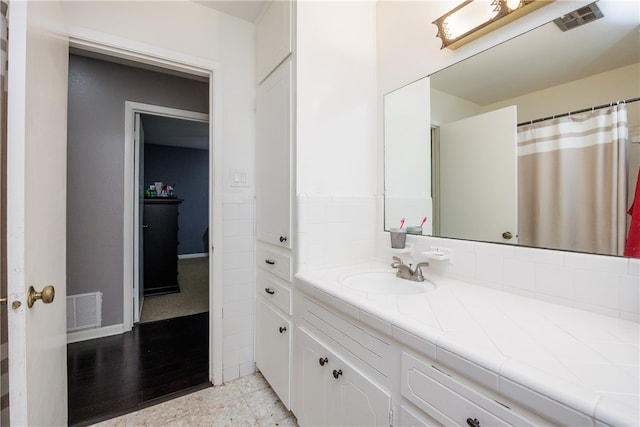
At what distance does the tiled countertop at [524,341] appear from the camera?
1.60 ft

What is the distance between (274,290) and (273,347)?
13.8 inches

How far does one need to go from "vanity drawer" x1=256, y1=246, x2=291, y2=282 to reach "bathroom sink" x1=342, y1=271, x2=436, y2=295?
362mm

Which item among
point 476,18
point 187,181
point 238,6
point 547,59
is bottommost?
point 547,59

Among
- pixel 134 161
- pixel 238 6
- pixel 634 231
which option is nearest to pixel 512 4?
pixel 634 231

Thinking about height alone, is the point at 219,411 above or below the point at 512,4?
below

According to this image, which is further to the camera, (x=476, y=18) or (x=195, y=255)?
(x=195, y=255)

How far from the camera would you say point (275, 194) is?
159 cm

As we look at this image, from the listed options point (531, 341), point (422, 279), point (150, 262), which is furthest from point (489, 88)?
point (150, 262)

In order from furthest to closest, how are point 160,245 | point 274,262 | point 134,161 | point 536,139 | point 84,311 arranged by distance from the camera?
point 160,245
point 134,161
point 84,311
point 274,262
point 536,139

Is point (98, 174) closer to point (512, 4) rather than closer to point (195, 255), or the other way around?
point (512, 4)

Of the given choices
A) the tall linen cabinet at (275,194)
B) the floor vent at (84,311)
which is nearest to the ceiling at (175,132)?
the tall linen cabinet at (275,194)

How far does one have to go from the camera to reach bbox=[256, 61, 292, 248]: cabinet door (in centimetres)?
146

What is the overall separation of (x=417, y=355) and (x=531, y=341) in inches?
10.9

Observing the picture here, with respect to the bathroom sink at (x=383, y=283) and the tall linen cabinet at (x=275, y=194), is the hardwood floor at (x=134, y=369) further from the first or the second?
the bathroom sink at (x=383, y=283)
